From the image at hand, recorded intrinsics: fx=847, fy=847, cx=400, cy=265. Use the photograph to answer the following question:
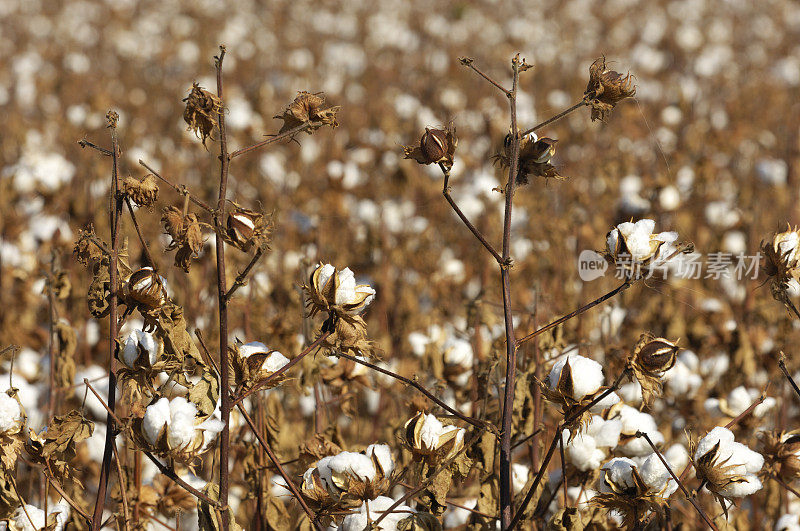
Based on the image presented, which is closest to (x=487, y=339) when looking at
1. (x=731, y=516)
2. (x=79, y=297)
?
(x=731, y=516)

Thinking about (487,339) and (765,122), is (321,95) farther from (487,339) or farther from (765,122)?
(765,122)

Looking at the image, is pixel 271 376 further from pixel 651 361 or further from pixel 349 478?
pixel 651 361

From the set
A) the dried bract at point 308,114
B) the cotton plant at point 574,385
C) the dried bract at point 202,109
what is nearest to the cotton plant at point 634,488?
the cotton plant at point 574,385

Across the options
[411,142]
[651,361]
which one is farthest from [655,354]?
[411,142]

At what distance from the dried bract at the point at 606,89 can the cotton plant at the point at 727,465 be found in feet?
1.47

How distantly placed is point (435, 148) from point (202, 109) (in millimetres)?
299

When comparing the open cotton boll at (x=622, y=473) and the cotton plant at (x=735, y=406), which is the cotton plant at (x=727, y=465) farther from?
the cotton plant at (x=735, y=406)

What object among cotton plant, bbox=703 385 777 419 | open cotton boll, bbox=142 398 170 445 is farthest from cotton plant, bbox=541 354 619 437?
cotton plant, bbox=703 385 777 419

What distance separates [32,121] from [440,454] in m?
4.77

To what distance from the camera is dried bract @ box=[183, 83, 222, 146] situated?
106 cm

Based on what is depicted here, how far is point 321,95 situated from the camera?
122 cm

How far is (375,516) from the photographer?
1.13 meters

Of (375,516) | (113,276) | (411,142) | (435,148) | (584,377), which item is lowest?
(375,516)

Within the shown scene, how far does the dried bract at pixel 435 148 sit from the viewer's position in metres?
1.10
